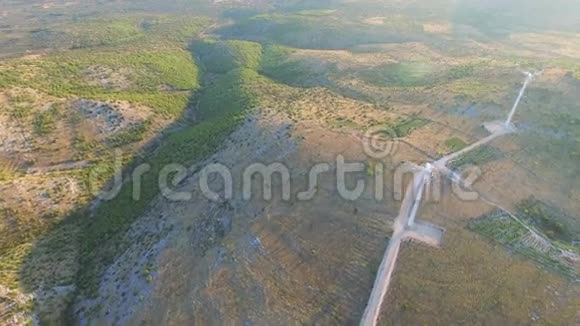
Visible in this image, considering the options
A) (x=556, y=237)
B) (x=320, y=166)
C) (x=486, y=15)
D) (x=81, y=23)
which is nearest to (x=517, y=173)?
(x=556, y=237)

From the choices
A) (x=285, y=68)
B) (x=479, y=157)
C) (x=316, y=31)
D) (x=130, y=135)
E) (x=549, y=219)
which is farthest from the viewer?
(x=316, y=31)

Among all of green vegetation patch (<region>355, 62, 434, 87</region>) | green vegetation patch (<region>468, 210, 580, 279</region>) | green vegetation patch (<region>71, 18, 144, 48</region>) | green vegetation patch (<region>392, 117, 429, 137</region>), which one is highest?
green vegetation patch (<region>392, 117, 429, 137</region>)

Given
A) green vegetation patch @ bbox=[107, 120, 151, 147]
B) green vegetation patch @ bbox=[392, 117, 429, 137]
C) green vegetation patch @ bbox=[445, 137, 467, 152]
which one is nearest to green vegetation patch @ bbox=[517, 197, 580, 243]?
green vegetation patch @ bbox=[445, 137, 467, 152]

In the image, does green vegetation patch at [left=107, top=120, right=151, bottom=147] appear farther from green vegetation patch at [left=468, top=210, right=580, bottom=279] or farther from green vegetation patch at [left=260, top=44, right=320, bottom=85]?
green vegetation patch at [left=468, top=210, right=580, bottom=279]

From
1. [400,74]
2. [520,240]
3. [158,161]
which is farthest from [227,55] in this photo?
[520,240]

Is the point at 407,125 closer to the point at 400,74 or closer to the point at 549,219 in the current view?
the point at 549,219

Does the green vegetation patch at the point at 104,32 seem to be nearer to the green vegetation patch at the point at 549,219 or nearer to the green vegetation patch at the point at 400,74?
the green vegetation patch at the point at 400,74

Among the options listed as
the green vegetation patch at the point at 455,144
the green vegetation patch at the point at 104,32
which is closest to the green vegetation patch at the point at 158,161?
A: the green vegetation patch at the point at 455,144

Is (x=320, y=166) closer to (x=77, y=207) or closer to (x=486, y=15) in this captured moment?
(x=77, y=207)

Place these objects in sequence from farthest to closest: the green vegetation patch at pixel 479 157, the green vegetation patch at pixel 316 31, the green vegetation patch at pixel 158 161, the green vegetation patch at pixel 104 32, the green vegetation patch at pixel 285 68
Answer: the green vegetation patch at pixel 316 31 < the green vegetation patch at pixel 104 32 < the green vegetation patch at pixel 285 68 < the green vegetation patch at pixel 479 157 < the green vegetation patch at pixel 158 161
